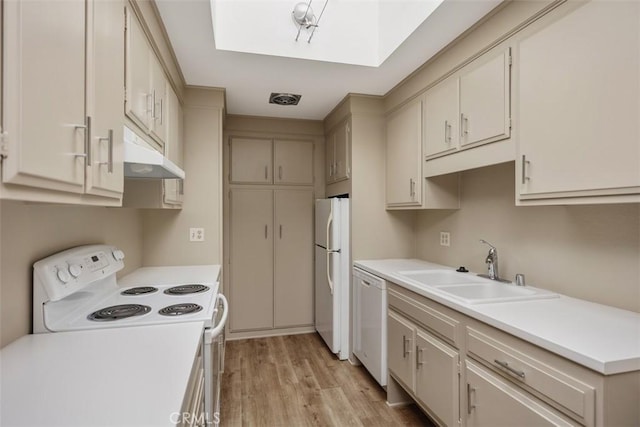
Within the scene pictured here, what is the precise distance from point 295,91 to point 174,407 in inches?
101

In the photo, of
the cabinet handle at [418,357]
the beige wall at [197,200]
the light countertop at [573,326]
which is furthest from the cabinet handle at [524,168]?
the beige wall at [197,200]

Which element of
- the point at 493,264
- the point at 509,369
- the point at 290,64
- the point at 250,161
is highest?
the point at 290,64

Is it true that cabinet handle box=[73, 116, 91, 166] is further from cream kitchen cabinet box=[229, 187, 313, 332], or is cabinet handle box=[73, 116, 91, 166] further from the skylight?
cream kitchen cabinet box=[229, 187, 313, 332]

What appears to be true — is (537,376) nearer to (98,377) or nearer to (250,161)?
(98,377)

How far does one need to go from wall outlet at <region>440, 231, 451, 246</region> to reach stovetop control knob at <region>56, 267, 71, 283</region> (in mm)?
2412

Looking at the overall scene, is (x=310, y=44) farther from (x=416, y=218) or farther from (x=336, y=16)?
(x=416, y=218)

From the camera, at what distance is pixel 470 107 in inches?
78.1

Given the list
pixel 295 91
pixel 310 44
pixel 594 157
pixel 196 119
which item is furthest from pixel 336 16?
pixel 594 157

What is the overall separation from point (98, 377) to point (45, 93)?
28.9 inches

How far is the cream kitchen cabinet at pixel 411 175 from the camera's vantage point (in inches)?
99.3

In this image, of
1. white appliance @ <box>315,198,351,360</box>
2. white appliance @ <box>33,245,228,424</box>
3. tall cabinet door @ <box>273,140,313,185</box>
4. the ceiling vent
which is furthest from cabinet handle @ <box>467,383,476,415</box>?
tall cabinet door @ <box>273,140,313,185</box>

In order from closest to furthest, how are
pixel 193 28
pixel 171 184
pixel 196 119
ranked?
pixel 193 28, pixel 171 184, pixel 196 119

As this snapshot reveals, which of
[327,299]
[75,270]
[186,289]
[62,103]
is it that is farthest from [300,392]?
[62,103]

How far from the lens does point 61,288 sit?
1.26 metres
